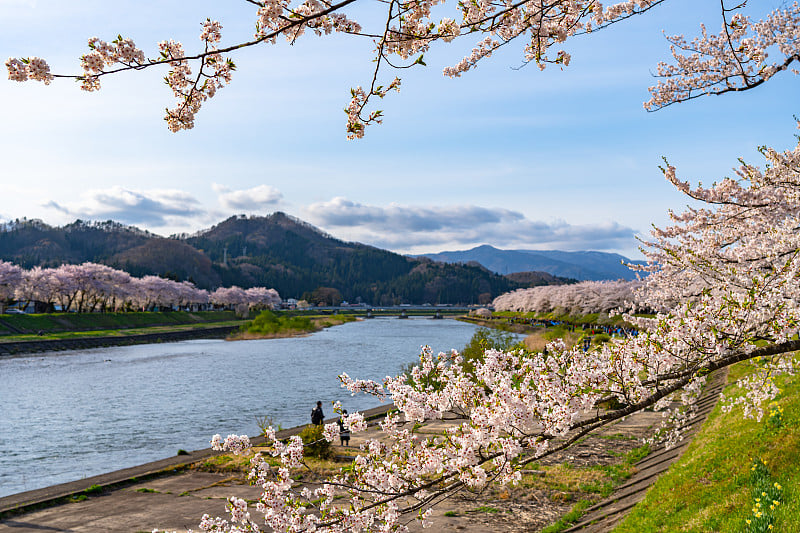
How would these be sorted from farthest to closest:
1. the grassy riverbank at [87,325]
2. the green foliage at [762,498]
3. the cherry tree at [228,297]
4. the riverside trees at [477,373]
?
the cherry tree at [228,297] < the grassy riverbank at [87,325] < the green foliage at [762,498] < the riverside trees at [477,373]

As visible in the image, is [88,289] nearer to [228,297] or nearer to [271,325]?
[271,325]

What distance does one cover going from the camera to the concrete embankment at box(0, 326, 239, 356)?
56125 millimetres

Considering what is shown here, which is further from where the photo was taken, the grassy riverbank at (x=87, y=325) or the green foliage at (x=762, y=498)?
the grassy riverbank at (x=87, y=325)

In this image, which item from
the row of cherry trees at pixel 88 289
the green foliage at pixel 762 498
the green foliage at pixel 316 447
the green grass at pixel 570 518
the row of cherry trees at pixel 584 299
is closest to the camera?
the green foliage at pixel 762 498

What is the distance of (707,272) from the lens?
9109 millimetres

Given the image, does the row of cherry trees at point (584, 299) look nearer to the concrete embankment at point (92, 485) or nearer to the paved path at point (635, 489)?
the paved path at point (635, 489)

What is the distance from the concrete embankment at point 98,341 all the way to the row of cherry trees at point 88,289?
64.6ft

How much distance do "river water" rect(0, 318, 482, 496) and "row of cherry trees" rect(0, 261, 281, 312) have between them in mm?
35529

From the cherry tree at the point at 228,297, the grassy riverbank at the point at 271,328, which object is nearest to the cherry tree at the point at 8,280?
the grassy riverbank at the point at 271,328

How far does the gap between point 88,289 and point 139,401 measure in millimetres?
72416

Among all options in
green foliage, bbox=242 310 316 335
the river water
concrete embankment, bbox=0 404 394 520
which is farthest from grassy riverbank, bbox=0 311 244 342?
concrete embankment, bbox=0 404 394 520

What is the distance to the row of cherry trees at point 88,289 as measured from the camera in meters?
83.1

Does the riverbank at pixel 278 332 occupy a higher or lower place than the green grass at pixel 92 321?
lower

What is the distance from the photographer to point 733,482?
330 inches
